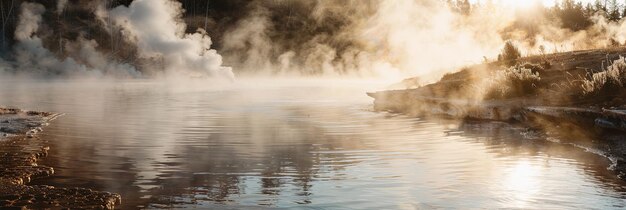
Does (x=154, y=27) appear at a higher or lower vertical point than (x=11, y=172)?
higher

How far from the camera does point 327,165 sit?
10.6 m

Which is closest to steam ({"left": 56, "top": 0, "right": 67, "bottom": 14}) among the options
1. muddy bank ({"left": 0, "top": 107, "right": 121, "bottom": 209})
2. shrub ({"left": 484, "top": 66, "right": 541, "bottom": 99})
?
muddy bank ({"left": 0, "top": 107, "right": 121, "bottom": 209})

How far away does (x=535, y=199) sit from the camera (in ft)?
26.1

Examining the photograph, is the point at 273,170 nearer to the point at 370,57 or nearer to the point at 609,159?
the point at 609,159

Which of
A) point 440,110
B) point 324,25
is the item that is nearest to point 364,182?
point 440,110

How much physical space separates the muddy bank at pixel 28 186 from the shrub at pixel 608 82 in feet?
40.0

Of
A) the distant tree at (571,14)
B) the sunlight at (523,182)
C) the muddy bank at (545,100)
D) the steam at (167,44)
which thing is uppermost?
the distant tree at (571,14)

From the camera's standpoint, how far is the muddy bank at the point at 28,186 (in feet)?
24.4

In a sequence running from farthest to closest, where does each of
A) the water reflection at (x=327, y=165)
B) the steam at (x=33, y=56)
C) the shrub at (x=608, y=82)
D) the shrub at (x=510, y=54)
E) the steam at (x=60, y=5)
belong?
1. the steam at (x=60, y=5)
2. the steam at (x=33, y=56)
3. the shrub at (x=510, y=54)
4. the shrub at (x=608, y=82)
5. the water reflection at (x=327, y=165)

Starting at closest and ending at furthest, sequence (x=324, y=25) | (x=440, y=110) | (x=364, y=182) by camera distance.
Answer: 1. (x=364, y=182)
2. (x=440, y=110)
3. (x=324, y=25)

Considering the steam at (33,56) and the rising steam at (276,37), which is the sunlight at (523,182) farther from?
the steam at (33,56)

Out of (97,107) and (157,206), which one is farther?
(97,107)

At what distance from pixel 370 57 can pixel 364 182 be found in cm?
6833

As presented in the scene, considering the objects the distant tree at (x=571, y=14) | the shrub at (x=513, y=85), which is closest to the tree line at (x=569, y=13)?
the distant tree at (x=571, y=14)
